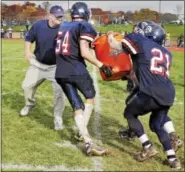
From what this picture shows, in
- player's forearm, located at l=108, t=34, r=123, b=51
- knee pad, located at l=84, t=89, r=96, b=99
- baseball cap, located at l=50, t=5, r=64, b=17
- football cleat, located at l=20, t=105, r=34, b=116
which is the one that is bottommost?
football cleat, located at l=20, t=105, r=34, b=116

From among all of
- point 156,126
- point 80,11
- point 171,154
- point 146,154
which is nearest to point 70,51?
point 80,11

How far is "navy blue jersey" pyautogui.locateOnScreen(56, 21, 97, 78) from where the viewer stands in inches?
217

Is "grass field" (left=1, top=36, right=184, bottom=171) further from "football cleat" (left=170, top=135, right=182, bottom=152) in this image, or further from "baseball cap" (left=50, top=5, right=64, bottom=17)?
"baseball cap" (left=50, top=5, right=64, bottom=17)

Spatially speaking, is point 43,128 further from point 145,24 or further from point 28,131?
point 145,24

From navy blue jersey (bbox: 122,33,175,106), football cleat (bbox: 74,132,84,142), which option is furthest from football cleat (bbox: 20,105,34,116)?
navy blue jersey (bbox: 122,33,175,106)

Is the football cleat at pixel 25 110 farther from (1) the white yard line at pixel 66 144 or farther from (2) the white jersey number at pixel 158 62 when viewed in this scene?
(2) the white jersey number at pixel 158 62

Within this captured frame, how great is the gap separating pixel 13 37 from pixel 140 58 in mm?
32041

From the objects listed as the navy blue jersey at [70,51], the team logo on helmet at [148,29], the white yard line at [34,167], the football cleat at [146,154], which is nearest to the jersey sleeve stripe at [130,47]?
the team logo on helmet at [148,29]

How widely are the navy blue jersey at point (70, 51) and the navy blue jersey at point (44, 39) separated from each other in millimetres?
1182

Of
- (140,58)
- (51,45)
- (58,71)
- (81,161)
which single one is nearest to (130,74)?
(140,58)

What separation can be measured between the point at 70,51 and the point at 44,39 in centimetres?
140

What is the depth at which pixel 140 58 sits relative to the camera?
5289 mm

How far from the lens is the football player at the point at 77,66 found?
5477 millimetres

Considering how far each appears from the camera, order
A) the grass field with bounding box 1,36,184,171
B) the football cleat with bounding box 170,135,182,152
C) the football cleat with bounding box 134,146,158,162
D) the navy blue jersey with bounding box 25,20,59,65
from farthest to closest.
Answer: the navy blue jersey with bounding box 25,20,59,65
the football cleat with bounding box 170,135,182,152
the football cleat with bounding box 134,146,158,162
the grass field with bounding box 1,36,184,171
